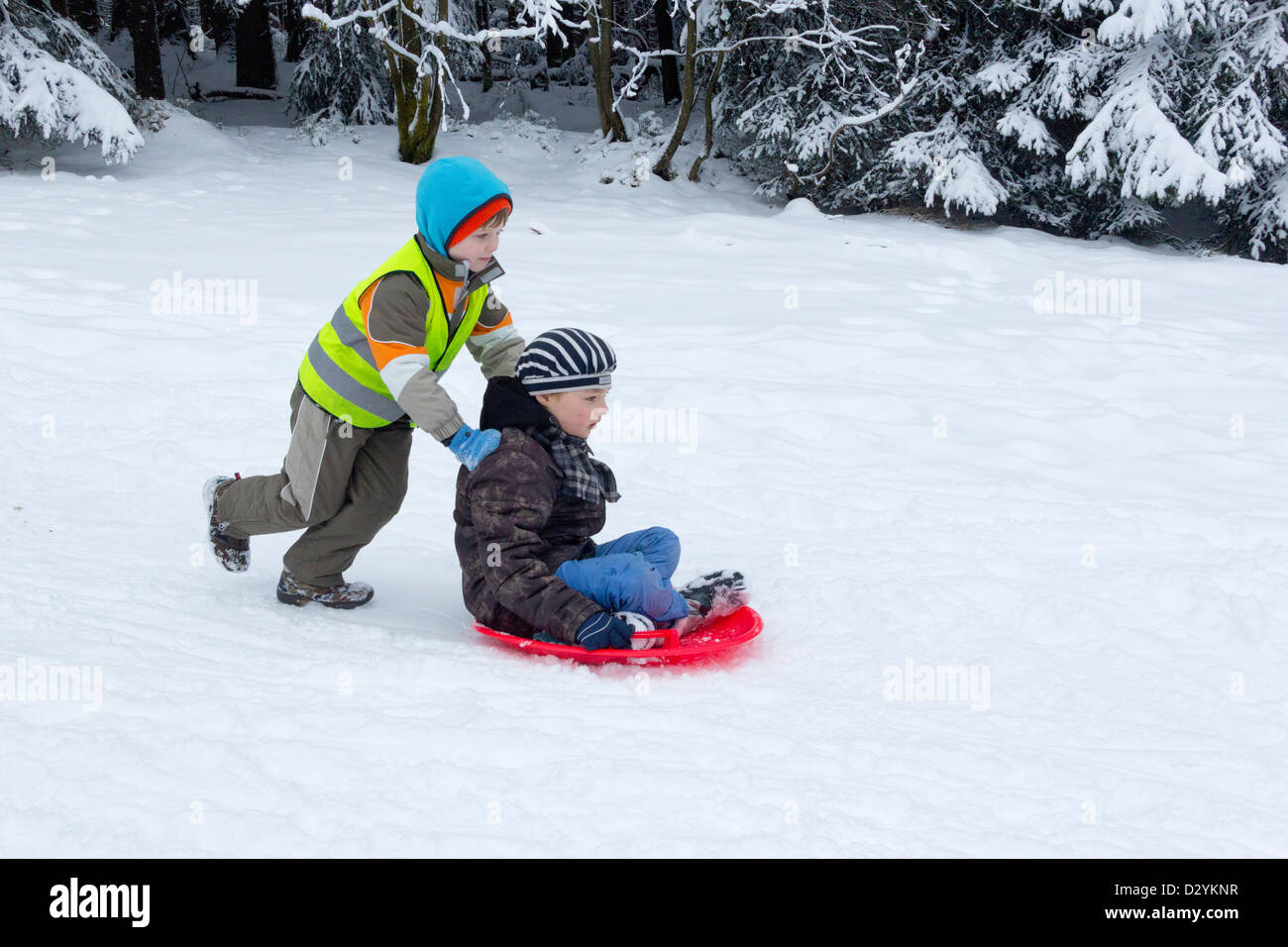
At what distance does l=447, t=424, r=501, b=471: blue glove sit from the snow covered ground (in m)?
0.56

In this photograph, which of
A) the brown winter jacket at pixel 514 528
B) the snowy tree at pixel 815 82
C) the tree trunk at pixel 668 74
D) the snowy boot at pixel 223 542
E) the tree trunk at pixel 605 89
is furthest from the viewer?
the tree trunk at pixel 668 74

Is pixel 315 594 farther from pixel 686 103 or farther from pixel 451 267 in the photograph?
pixel 686 103

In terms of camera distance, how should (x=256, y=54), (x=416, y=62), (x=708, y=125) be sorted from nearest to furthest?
1. (x=416, y=62)
2. (x=708, y=125)
3. (x=256, y=54)

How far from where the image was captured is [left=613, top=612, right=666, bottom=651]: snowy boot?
3219 mm

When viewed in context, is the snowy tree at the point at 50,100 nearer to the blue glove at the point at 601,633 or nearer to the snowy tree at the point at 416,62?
the snowy tree at the point at 416,62

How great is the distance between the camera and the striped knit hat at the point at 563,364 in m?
3.25

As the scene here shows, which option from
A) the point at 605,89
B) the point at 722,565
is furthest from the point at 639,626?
the point at 605,89

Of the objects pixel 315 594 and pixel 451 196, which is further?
pixel 315 594

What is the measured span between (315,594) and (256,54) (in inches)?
698

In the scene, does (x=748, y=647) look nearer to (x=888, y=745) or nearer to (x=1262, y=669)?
(x=888, y=745)

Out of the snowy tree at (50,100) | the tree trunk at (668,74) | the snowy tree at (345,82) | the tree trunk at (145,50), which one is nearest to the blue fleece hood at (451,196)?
the snowy tree at (50,100)

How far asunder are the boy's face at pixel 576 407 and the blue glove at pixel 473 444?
11.1 inches

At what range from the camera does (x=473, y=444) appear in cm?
304

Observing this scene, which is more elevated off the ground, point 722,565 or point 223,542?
point 223,542
